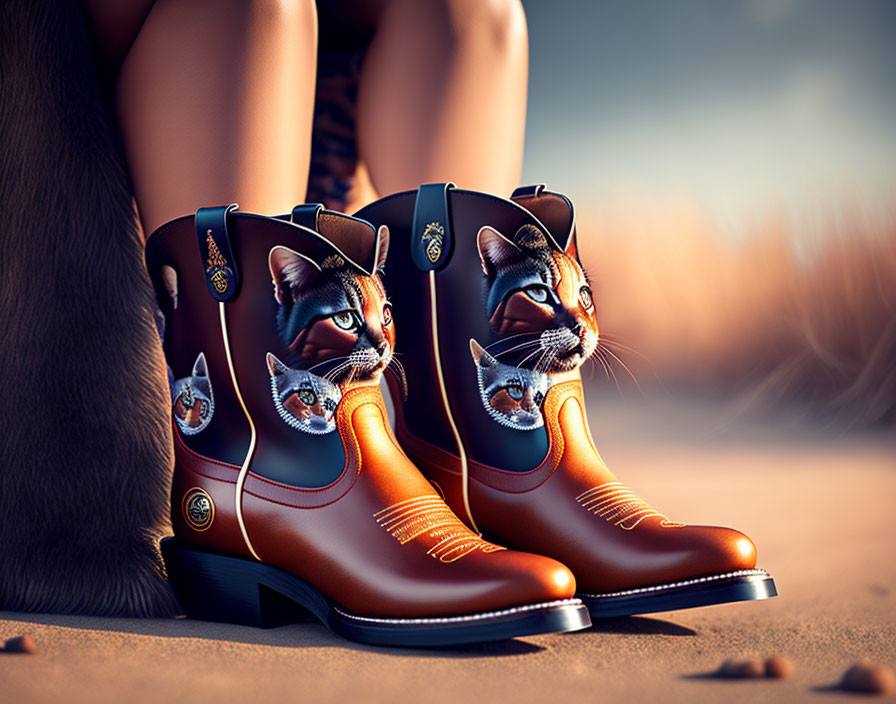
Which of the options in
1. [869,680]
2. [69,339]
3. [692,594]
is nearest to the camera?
[869,680]

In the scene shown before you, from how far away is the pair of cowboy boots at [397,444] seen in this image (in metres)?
0.58

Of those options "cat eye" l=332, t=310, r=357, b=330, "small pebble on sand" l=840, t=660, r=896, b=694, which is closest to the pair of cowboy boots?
"cat eye" l=332, t=310, r=357, b=330

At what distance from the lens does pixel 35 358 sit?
685 mm

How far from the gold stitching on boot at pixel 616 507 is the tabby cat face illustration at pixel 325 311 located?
194 millimetres

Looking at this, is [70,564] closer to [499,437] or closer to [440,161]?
[499,437]

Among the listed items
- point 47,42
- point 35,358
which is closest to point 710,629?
point 35,358

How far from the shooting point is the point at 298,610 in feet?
2.11

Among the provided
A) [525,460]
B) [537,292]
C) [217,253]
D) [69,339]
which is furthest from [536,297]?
[69,339]

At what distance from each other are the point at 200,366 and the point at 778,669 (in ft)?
1.40

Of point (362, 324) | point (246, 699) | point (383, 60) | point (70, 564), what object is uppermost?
point (383, 60)

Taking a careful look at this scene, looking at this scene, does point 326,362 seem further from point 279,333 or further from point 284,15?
point 284,15

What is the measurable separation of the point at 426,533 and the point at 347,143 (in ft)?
1.63

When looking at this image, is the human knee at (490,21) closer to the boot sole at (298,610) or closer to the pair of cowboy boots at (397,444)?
the pair of cowboy boots at (397,444)

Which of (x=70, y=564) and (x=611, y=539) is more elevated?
(x=611, y=539)
